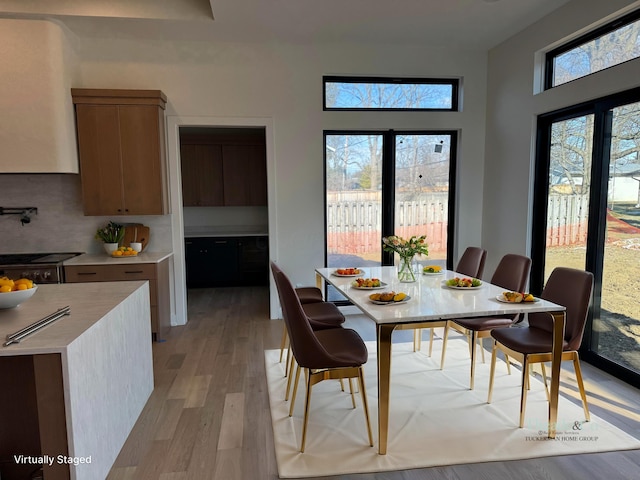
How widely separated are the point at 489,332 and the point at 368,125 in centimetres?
268

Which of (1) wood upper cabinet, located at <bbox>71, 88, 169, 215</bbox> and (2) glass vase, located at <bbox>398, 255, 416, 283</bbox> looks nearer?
(2) glass vase, located at <bbox>398, 255, 416, 283</bbox>

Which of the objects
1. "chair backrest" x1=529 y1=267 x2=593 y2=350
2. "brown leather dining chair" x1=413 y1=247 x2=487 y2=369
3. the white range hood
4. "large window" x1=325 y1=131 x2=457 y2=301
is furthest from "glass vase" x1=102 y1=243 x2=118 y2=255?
"chair backrest" x1=529 y1=267 x2=593 y2=350

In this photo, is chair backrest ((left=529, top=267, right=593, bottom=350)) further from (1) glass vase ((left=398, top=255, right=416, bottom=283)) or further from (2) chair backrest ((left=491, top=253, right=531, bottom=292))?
(1) glass vase ((left=398, top=255, right=416, bottom=283))

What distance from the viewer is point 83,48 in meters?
4.03

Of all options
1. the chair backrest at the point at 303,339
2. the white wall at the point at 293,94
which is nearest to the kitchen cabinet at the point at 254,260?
the white wall at the point at 293,94

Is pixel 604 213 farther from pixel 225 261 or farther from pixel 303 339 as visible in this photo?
pixel 225 261

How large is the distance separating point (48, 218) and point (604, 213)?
523 cm

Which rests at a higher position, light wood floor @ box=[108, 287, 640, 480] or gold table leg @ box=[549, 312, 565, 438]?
gold table leg @ box=[549, 312, 565, 438]

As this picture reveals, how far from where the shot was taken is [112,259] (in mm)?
3863

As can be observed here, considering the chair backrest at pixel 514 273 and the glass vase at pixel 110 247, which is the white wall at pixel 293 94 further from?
the chair backrest at pixel 514 273

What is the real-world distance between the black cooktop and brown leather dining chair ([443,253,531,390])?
364 cm

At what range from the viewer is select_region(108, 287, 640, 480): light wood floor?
1.98m

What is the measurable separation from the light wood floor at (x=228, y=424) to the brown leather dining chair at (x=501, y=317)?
642mm

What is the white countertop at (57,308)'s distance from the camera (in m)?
1.54
